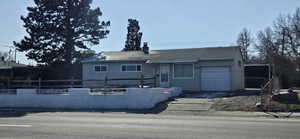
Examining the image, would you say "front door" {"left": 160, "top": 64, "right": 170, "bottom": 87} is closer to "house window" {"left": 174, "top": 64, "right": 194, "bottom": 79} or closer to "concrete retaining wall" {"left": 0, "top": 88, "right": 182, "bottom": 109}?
"house window" {"left": 174, "top": 64, "right": 194, "bottom": 79}

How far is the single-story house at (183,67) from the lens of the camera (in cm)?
2372

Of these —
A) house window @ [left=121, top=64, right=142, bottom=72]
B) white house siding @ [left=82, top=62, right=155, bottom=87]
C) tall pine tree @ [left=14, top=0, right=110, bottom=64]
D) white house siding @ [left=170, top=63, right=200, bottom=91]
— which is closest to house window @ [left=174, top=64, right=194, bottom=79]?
white house siding @ [left=170, top=63, right=200, bottom=91]

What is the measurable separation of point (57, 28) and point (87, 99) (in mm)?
17020

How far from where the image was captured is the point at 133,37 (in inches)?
2281

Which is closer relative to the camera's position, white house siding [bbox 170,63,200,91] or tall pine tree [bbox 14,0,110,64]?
white house siding [bbox 170,63,200,91]

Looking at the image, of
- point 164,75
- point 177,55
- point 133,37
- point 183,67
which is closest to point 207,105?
point 183,67

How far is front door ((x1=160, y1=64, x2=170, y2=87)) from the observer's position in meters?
25.1

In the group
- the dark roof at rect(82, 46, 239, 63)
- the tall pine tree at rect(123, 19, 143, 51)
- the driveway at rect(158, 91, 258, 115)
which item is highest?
the tall pine tree at rect(123, 19, 143, 51)

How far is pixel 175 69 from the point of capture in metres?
24.9

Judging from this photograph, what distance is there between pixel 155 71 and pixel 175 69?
Result: 1790 mm

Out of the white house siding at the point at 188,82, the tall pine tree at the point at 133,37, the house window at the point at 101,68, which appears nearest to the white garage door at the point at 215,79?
the white house siding at the point at 188,82

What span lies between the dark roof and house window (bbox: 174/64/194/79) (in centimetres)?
59

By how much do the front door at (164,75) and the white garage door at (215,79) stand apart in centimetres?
288

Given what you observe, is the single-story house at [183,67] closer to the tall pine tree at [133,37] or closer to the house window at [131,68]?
the house window at [131,68]
